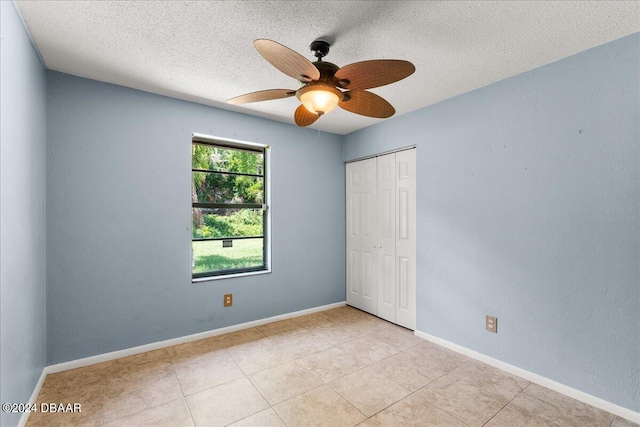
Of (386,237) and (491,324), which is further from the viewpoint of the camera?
(386,237)

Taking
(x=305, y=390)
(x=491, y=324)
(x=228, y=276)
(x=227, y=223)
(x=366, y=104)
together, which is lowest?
(x=305, y=390)

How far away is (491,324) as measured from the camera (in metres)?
2.50

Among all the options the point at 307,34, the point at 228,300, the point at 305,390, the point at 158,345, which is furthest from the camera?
the point at 228,300

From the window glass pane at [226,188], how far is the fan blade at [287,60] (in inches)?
76.5

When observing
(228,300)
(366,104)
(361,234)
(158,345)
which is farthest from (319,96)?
(158,345)

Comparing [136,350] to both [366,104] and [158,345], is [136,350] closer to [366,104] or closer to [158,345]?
[158,345]

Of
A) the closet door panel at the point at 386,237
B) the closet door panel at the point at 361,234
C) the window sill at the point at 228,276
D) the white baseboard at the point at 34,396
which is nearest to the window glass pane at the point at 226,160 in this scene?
the window sill at the point at 228,276

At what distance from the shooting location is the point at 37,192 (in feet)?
6.79

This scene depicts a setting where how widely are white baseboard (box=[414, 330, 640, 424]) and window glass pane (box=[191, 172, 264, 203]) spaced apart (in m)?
2.47

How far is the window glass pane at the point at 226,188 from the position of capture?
311cm

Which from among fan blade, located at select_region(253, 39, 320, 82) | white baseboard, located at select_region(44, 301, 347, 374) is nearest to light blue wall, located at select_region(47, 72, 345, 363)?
white baseboard, located at select_region(44, 301, 347, 374)

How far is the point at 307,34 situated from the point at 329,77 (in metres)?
0.44

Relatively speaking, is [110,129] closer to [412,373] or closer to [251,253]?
[251,253]

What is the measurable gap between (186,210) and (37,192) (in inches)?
42.4
